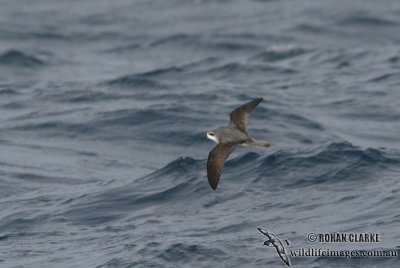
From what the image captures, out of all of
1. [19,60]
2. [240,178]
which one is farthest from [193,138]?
[19,60]

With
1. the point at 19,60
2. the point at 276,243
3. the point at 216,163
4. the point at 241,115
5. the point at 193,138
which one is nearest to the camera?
the point at 216,163

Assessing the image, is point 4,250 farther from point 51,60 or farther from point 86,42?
point 86,42

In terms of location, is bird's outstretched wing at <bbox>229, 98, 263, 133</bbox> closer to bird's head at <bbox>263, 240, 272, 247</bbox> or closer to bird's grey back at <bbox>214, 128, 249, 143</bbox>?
bird's grey back at <bbox>214, 128, 249, 143</bbox>

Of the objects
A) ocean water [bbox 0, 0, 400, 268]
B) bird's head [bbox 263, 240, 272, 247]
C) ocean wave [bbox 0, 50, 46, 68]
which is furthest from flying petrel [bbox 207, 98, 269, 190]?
ocean wave [bbox 0, 50, 46, 68]

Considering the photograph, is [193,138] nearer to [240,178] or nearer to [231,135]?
Result: [240,178]

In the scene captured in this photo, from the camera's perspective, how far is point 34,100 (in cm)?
2625

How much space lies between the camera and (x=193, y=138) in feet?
72.7

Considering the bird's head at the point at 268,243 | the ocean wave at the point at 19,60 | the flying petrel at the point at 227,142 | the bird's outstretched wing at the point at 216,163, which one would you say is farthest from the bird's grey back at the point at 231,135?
the ocean wave at the point at 19,60

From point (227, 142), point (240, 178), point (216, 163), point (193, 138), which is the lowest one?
point (240, 178)

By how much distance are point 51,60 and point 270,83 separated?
8.26m

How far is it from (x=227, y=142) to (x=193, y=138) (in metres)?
7.49

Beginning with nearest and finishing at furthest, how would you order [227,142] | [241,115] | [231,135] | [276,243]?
1. [227,142]
2. [231,135]
3. [276,243]
4. [241,115]

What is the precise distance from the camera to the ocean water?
1612 centimetres

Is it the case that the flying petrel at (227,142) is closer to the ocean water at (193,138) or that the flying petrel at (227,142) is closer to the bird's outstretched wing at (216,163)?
the bird's outstretched wing at (216,163)
